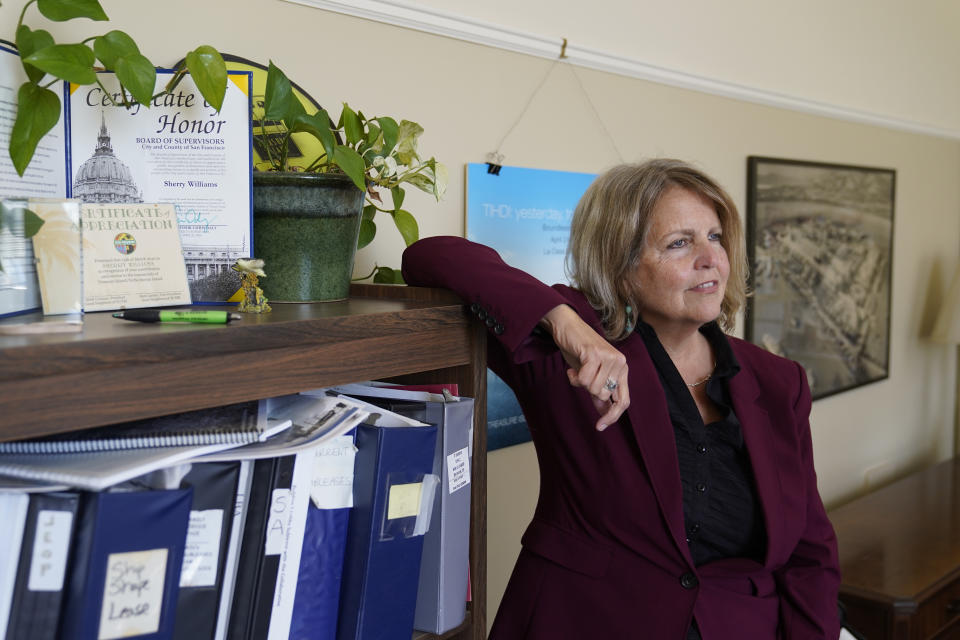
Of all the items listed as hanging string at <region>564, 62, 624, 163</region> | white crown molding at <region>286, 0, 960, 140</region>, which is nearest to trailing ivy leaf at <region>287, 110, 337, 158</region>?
white crown molding at <region>286, 0, 960, 140</region>

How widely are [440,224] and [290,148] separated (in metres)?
0.50

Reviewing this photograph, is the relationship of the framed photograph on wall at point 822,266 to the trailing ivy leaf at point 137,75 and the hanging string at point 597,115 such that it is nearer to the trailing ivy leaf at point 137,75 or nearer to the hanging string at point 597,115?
the hanging string at point 597,115

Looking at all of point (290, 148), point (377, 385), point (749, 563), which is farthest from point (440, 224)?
point (749, 563)

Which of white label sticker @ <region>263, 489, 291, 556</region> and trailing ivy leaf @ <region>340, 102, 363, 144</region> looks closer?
white label sticker @ <region>263, 489, 291, 556</region>

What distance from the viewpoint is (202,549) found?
85cm

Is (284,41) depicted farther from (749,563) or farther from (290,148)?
(749,563)

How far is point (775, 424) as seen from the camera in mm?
1604

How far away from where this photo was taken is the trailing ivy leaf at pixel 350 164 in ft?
3.68

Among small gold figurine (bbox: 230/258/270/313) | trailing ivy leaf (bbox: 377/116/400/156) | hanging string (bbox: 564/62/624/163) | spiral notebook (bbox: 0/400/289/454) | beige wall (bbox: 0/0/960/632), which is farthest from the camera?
hanging string (bbox: 564/62/624/163)

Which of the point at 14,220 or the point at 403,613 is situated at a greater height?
the point at 14,220

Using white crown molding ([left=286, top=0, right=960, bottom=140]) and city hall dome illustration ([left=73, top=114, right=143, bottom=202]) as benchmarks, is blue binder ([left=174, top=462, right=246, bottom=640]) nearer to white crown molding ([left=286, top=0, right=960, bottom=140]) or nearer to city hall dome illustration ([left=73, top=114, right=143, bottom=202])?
city hall dome illustration ([left=73, top=114, right=143, bottom=202])

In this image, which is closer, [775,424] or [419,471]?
[419,471]

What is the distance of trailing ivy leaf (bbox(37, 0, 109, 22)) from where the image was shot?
97 centimetres

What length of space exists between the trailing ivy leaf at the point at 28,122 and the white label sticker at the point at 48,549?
41 centimetres
